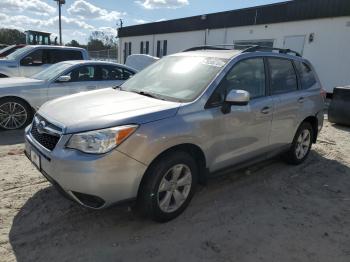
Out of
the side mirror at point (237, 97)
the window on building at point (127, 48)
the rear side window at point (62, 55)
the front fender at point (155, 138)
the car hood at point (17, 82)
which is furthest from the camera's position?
the window on building at point (127, 48)

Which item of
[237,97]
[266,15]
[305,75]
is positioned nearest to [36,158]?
[237,97]

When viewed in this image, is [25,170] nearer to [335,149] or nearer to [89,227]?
[89,227]

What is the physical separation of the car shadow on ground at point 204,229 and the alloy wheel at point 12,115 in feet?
11.5

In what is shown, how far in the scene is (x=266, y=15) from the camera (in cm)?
1758

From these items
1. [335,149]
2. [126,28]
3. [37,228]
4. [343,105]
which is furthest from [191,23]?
[37,228]

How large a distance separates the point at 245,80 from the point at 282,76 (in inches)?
36.5

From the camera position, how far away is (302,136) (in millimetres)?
5449

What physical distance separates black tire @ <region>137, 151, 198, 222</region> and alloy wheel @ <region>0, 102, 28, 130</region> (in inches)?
192

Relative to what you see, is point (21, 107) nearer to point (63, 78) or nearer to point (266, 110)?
point (63, 78)

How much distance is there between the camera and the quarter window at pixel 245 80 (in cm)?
377

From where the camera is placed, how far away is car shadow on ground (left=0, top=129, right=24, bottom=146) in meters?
6.20

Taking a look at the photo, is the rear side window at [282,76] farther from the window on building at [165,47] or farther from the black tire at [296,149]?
the window on building at [165,47]

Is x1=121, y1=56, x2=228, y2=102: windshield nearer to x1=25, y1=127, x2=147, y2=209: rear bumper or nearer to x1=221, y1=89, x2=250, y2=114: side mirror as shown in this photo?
x1=221, y1=89, x2=250, y2=114: side mirror

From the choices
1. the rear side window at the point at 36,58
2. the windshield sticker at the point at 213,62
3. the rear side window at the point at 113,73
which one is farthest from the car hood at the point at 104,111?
the rear side window at the point at 36,58
